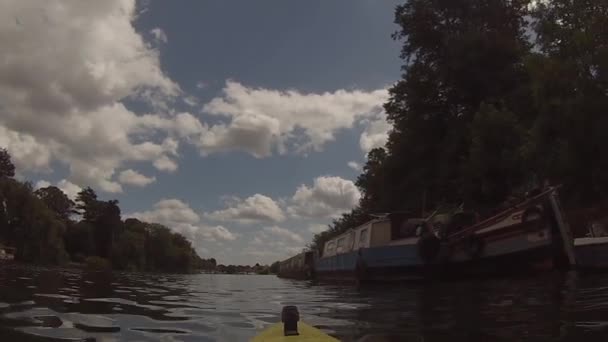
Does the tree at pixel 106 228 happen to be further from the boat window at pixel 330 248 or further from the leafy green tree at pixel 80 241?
the boat window at pixel 330 248

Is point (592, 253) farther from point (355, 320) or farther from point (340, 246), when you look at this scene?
point (355, 320)

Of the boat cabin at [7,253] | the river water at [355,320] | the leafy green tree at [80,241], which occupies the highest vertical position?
the leafy green tree at [80,241]

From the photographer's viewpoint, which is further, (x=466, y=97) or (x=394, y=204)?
(x=394, y=204)

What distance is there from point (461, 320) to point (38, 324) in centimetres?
557

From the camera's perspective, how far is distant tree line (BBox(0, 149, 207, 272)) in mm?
59156

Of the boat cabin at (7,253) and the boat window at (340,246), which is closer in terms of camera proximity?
the boat window at (340,246)

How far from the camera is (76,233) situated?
98.9 m

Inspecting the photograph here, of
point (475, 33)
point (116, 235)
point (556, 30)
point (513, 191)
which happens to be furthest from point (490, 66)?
point (116, 235)

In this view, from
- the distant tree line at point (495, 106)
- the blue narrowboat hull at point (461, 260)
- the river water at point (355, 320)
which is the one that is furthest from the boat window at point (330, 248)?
the river water at point (355, 320)

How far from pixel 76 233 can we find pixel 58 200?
798 inches

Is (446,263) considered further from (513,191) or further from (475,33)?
(475,33)

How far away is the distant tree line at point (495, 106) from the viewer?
68.1 feet

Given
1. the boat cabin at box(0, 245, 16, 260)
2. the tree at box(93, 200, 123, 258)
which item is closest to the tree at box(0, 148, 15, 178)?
the tree at box(93, 200, 123, 258)

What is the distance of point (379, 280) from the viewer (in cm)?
1995
